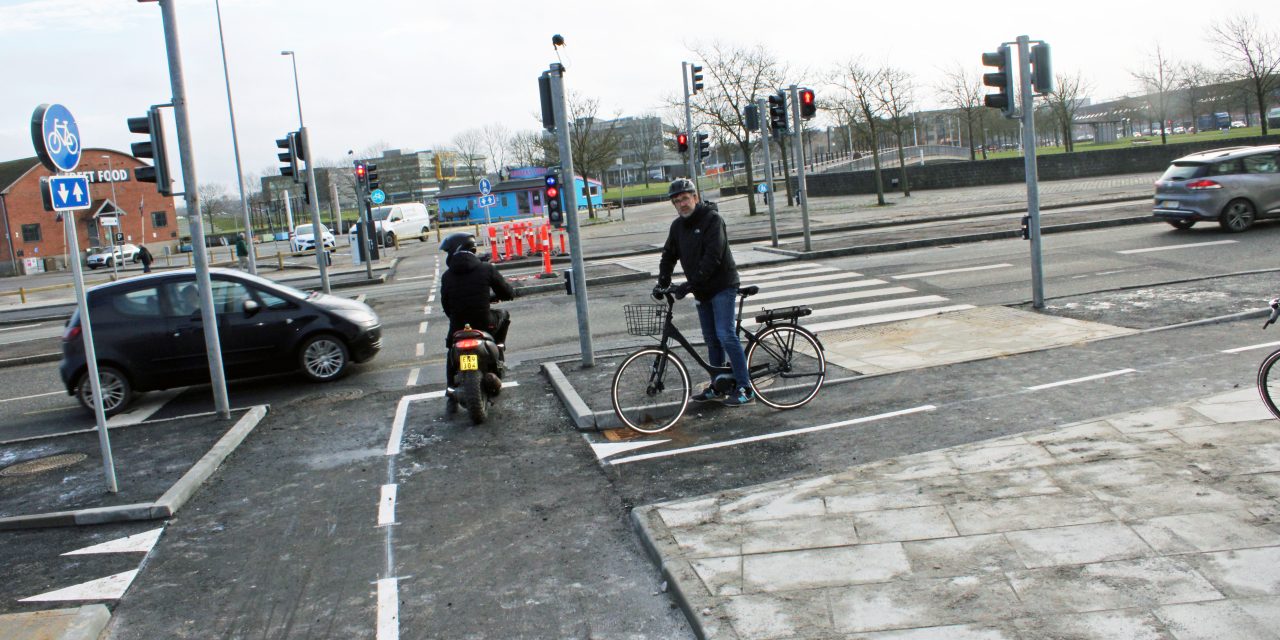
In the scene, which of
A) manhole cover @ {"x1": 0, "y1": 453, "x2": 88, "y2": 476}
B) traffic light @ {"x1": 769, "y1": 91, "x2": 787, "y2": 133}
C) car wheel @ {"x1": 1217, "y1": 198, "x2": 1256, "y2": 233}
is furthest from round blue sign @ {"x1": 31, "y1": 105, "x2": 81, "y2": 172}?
car wheel @ {"x1": 1217, "y1": 198, "x2": 1256, "y2": 233}

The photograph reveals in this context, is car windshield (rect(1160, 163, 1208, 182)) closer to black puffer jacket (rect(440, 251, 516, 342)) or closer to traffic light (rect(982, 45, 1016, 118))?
traffic light (rect(982, 45, 1016, 118))

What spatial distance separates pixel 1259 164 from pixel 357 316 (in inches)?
661

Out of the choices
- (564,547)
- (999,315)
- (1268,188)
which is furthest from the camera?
(1268,188)

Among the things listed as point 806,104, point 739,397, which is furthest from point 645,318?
point 806,104

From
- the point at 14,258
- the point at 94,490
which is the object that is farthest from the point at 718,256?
the point at 14,258

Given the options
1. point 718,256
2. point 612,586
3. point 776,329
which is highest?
point 718,256

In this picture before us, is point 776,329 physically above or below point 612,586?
above

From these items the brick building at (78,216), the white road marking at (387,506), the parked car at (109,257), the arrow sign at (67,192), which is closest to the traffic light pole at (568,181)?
the white road marking at (387,506)

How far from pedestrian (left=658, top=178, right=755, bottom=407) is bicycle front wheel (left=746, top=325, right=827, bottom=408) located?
0.70 feet

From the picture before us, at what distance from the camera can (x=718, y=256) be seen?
754cm

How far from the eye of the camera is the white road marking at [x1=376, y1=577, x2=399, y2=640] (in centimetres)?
458

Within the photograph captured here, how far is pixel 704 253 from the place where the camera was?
758cm

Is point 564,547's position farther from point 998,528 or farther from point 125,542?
point 125,542

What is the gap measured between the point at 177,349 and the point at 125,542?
16.8 feet
